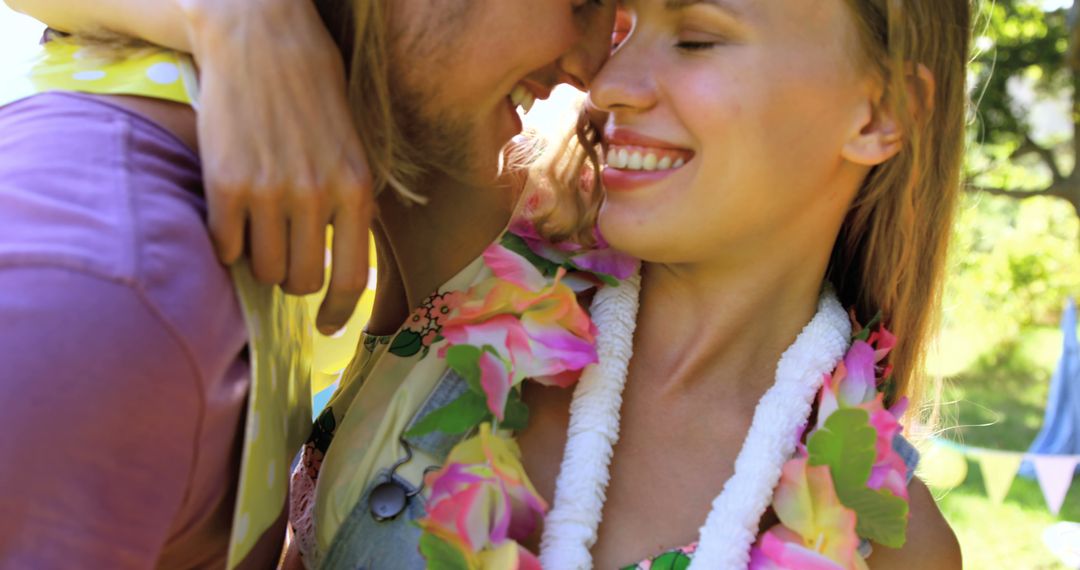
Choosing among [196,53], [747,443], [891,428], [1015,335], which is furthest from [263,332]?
[1015,335]

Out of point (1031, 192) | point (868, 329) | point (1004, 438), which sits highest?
point (868, 329)

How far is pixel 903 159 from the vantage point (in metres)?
→ 2.05

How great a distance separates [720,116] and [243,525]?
96 cm

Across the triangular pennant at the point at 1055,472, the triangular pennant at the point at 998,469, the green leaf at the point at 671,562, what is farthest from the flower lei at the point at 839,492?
the triangular pennant at the point at 1055,472

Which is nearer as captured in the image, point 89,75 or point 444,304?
point 89,75

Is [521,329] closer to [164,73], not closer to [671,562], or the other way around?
[671,562]

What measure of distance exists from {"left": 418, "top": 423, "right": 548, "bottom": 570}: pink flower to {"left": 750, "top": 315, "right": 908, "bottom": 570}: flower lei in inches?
15.1

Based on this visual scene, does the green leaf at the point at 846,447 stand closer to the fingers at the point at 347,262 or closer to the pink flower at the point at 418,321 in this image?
the pink flower at the point at 418,321

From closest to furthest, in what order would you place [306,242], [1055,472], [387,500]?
[306,242], [387,500], [1055,472]

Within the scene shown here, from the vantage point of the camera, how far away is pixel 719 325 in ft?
6.59

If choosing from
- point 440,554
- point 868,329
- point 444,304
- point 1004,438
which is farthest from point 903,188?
point 1004,438

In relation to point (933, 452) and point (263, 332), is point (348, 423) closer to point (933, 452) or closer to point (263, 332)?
point (263, 332)

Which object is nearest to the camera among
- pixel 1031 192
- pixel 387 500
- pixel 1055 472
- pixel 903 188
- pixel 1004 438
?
pixel 387 500

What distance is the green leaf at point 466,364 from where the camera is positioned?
1.78 metres
